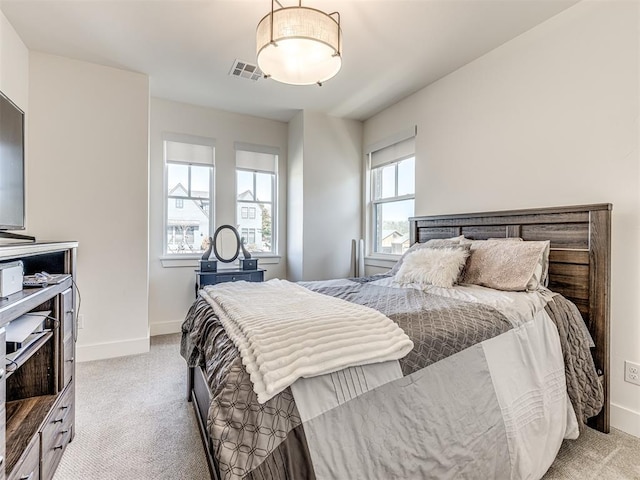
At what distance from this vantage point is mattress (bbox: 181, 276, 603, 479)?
0.97 metres

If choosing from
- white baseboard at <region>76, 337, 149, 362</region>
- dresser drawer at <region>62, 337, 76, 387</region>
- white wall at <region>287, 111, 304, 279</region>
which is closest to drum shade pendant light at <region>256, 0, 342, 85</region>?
dresser drawer at <region>62, 337, 76, 387</region>

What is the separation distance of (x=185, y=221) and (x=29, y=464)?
3021 millimetres

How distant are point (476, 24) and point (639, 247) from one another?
184 centimetres

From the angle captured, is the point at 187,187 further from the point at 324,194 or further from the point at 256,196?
the point at 324,194

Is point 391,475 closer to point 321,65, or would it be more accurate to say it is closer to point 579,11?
point 321,65

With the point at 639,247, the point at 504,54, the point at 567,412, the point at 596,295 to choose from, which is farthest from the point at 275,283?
the point at 504,54

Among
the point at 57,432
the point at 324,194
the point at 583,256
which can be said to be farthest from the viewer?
the point at 324,194

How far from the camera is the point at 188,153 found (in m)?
3.95

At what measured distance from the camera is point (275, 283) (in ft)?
7.46

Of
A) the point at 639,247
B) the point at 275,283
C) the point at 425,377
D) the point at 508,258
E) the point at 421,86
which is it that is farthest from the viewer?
the point at 421,86

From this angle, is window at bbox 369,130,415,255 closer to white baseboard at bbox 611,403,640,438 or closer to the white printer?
white baseboard at bbox 611,403,640,438

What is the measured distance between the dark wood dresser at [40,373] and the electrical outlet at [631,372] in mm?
2933

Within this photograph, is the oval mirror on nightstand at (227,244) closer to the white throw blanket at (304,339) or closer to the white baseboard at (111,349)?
the white baseboard at (111,349)

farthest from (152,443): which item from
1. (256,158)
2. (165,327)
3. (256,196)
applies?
(256,158)
